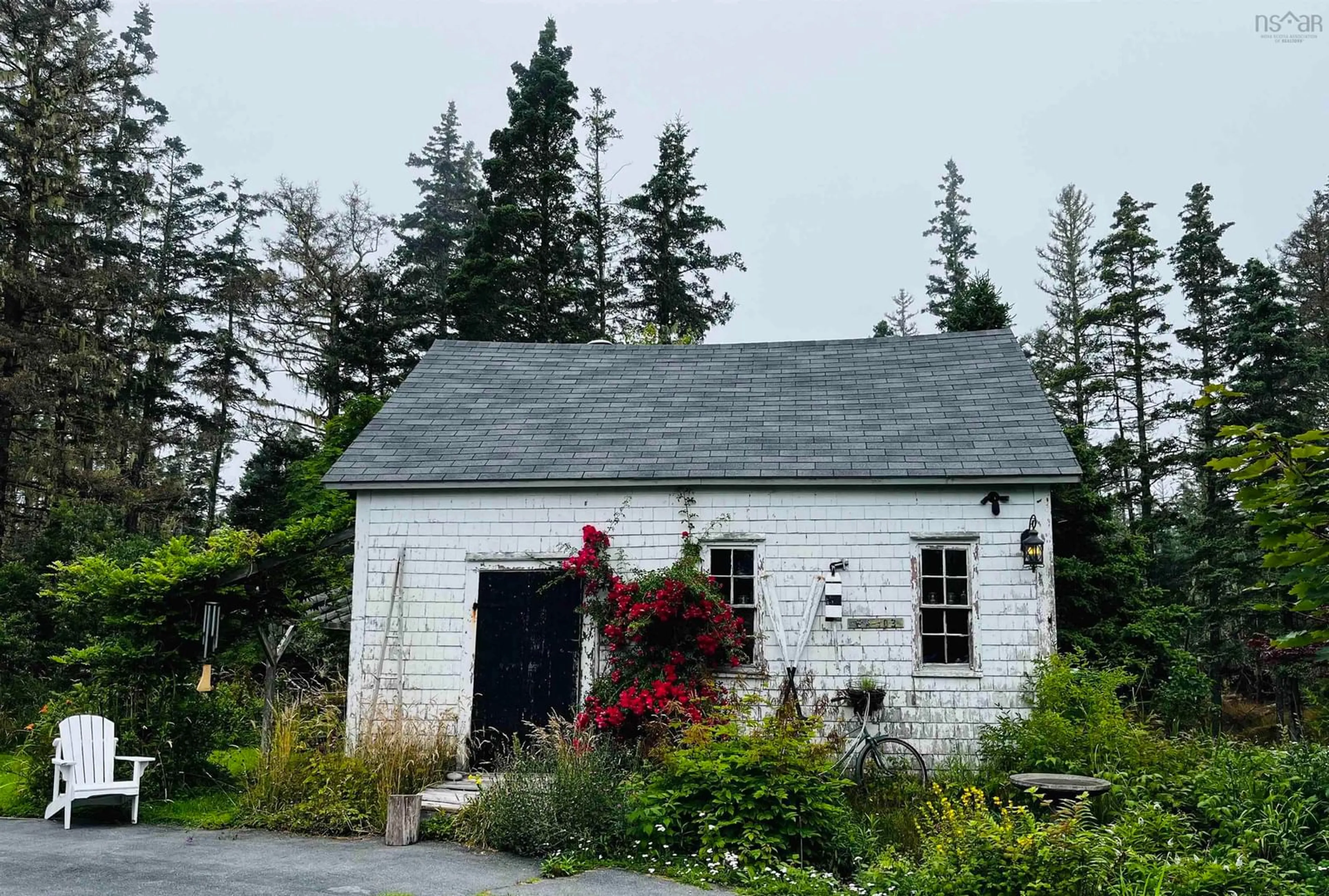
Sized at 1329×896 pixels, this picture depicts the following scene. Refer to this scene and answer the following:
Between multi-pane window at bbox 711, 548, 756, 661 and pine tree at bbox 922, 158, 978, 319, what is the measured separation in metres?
29.8

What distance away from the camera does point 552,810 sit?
24.2 ft

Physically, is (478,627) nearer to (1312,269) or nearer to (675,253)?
(675,253)

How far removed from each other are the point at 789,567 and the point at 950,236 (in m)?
34.2

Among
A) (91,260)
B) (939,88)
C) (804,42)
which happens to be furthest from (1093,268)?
(91,260)

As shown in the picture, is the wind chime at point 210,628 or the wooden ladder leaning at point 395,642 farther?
the wooden ladder leaning at point 395,642

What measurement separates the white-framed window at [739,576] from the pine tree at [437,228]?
1786 centimetres

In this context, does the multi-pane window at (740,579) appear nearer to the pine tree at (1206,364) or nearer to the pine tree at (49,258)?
the pine tree at (49,258)

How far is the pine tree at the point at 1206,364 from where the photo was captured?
22.1 metres

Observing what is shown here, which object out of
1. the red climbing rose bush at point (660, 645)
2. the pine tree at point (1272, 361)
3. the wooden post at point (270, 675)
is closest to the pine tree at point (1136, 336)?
the pine tree at point (1272, 361)

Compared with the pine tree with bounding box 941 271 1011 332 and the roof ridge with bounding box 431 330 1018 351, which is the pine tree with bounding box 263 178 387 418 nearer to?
the roof ridge with bounding box 431 330 1018 351

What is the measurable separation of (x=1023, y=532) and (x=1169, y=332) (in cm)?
1992

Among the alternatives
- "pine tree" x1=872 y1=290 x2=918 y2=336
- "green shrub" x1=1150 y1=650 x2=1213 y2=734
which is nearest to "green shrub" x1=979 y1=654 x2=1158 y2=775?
"green shrub" x1=1150 y1=650 x2=1213 y2=734

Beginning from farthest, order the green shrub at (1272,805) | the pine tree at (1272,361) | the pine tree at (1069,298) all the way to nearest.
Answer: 1. the pine tree at (1069,298)
2. the pine tree at (1272,361)
3. the green shrub at (1272,805)

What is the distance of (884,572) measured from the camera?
1002 centimetres
